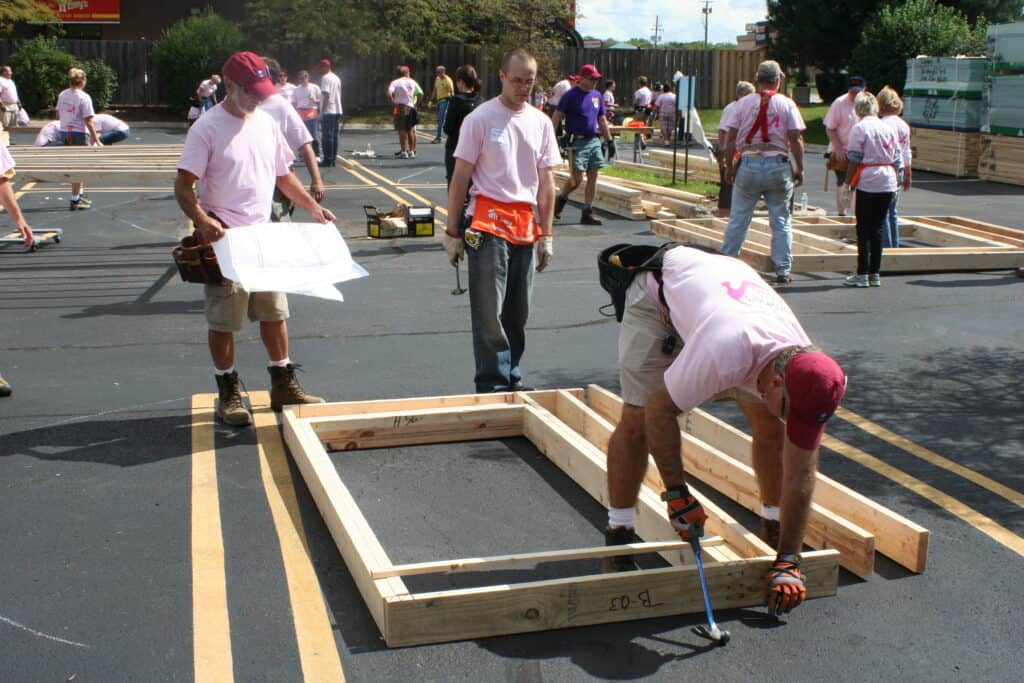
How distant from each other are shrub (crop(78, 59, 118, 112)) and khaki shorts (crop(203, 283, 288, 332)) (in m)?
33.2

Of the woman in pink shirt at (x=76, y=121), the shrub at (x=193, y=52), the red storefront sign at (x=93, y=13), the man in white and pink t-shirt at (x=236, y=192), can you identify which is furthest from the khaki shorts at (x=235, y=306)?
the red storefront sign at (x=93, y=13)

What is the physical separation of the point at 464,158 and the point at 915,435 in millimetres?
3067

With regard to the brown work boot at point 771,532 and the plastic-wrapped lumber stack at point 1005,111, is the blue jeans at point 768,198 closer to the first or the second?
the brown work boot at point 771,532

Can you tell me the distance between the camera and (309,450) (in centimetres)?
561

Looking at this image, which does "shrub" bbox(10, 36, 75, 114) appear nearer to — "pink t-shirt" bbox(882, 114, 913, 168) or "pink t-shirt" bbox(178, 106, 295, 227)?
"pink t-shirt" bbox(882, 114, 913, 168)

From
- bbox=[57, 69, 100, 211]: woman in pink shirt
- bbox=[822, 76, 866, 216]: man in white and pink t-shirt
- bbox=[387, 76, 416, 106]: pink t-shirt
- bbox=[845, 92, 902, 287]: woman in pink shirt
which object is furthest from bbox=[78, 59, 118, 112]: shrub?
bbox=[845, 92, 902, 287]: woman in pink shirt

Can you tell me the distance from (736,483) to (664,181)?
16.4 m

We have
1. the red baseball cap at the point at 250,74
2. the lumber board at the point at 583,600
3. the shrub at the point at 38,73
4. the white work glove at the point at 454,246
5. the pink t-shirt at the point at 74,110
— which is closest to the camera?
the lumber board at the point at 583,600

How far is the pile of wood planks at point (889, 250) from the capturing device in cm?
1176

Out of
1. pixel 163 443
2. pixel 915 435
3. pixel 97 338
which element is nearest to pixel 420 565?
pixel 163 443

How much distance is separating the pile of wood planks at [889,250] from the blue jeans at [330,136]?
10825 millimetres

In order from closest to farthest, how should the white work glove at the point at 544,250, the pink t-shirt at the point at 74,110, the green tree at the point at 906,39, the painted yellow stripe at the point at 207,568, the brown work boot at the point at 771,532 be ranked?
the painted yellow stripe at the point at 207,568, the brown work boot at the point at 771,532, the white work glove at the point at 544,250, the pink t-shirt at the point at 74,110, the green tree at the point at 906,39

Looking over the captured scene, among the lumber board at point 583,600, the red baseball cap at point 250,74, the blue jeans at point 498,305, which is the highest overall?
the red baseball cap at point 250,74

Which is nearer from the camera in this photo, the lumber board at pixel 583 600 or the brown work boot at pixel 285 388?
the lumber board at pixel 583 600
